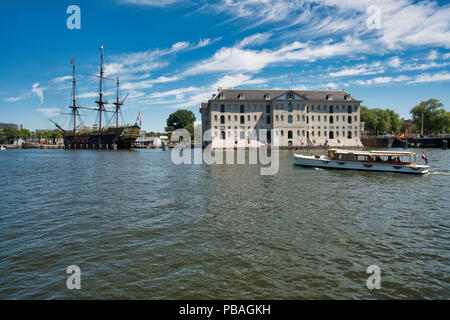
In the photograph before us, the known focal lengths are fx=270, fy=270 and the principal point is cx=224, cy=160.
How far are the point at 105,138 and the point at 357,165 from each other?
98.0 m

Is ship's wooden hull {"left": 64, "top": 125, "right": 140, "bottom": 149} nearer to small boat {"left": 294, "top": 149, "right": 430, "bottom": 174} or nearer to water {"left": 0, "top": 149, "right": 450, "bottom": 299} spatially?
small boat {"left": 294, "top": 149, "right": 430, "bottom": 174}

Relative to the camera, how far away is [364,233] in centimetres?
1091

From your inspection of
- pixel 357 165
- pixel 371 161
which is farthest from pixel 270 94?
pixel 371 161

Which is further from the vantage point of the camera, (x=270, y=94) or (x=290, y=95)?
(x=270, y=94)

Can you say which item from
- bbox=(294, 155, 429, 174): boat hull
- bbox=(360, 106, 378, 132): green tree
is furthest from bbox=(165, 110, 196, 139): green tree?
bbox=(294, 155, 429, 174): boat hull

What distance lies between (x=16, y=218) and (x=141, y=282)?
999cm

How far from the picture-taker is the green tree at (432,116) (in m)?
105

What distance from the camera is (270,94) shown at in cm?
8994

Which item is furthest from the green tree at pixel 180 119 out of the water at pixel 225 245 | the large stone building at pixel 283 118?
the water at pixel 225 245

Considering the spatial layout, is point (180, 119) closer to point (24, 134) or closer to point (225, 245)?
point (24, 134)

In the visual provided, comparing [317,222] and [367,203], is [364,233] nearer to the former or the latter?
[317,222]

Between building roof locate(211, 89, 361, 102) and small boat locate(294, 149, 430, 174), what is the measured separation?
2152 inches

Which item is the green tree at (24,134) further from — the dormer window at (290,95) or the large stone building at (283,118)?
the dormer window at (290,95)

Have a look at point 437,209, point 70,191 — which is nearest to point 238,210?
point 437,209
